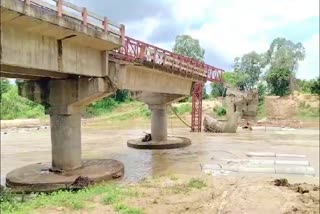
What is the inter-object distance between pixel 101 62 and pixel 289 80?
138 ft

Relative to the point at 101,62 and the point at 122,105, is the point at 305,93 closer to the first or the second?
the point at 122,105

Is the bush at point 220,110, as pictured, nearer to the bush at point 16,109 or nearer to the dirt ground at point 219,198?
the bush at point 16,109

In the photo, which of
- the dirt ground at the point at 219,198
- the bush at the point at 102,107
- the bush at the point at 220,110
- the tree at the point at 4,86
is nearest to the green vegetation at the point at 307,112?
the bush at the point at 220,110

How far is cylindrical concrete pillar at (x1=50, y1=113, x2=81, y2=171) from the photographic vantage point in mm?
17312

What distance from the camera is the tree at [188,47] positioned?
153 ft

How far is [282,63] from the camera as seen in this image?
56719mm

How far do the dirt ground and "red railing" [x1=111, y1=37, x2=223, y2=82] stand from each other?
611cm

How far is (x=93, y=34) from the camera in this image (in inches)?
597

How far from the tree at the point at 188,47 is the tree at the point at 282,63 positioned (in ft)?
27.6

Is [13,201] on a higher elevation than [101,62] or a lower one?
lower

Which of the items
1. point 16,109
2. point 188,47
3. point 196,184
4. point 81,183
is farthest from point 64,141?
point 16,109

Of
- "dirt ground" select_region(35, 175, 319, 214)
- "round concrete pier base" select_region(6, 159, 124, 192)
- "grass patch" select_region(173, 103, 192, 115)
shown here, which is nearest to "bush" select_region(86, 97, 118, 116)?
"grass patch" select_region(173, 103, 192, 115)

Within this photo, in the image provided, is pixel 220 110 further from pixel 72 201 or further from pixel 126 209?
pixel 126 209

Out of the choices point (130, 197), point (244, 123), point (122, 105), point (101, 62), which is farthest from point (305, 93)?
point (130, 197)
